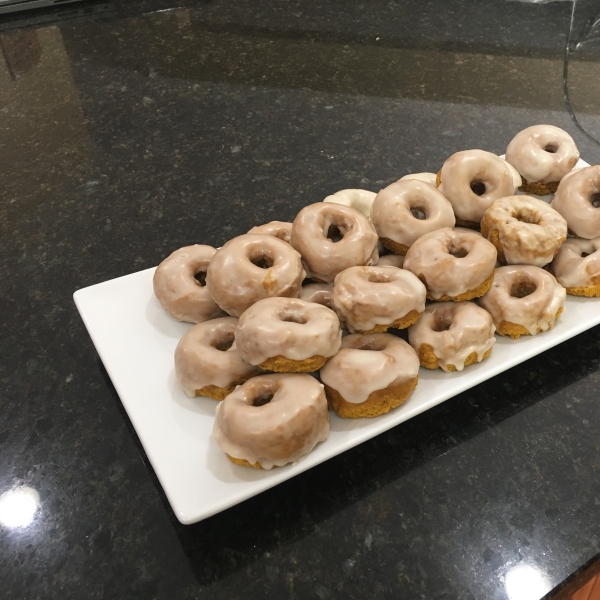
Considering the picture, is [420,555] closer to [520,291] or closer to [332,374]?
[332,374]

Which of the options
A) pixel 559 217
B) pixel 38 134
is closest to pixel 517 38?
pixel 559 217

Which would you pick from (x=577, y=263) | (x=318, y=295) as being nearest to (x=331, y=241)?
(x=318, y=295)

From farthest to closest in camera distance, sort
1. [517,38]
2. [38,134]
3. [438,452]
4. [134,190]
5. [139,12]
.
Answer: [139,12]
[517,38]
[38,134]
[134,190]
[438,452]

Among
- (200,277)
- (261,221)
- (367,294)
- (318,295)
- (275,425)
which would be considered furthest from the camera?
(261,221)

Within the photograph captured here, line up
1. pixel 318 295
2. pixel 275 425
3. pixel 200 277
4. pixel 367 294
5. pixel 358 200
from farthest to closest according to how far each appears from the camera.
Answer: pixel 358 200
pixel 200 277
pixel 318 295
pixel 367 294
pixel 275 425

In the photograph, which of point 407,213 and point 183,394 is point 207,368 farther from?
point 407,213
